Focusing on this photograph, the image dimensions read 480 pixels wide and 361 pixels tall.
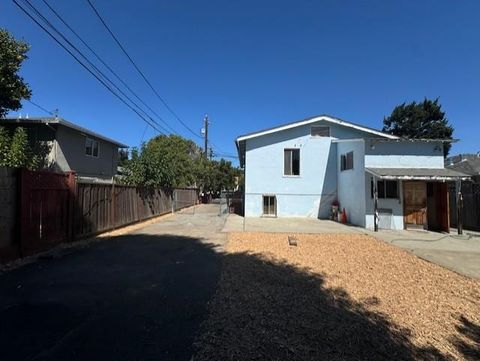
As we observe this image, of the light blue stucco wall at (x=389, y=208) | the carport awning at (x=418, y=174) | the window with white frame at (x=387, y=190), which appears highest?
the carport awning at (x=418, y=174)

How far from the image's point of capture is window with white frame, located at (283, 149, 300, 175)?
21.8m

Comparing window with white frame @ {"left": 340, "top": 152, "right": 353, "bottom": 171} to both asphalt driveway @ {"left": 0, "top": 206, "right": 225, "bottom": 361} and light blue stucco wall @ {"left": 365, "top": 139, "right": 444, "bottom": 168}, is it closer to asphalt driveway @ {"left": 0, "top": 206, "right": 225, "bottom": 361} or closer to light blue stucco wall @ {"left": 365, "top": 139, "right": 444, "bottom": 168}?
light blue stucco wall @ {"left": 365, "top": 139, "right": 444, "bottom": 168}

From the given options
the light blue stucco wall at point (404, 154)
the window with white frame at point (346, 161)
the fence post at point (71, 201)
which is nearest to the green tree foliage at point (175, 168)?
the fence post at point (71, 201)

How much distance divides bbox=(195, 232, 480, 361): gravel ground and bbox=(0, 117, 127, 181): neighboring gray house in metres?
14.1

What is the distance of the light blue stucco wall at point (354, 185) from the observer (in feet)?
54.5

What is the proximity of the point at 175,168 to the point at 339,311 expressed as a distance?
28.4 meters

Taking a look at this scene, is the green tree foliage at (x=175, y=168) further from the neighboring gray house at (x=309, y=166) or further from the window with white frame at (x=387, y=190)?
the window with white frame at (x=387, y=190)

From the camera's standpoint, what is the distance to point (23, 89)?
17016 millimetres

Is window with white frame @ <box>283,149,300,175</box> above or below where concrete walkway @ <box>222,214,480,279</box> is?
above

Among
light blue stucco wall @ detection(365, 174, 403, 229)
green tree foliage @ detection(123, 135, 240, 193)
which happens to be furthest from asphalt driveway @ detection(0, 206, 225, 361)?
green tree foliage @ detection(123, 135, 240, 193)

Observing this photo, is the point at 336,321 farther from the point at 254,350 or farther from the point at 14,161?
the point at 14,161

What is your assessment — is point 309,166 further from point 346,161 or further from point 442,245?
point 442,245

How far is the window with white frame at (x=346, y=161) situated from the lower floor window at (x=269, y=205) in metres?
4.43

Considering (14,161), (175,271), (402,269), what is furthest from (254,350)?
(14,161)
